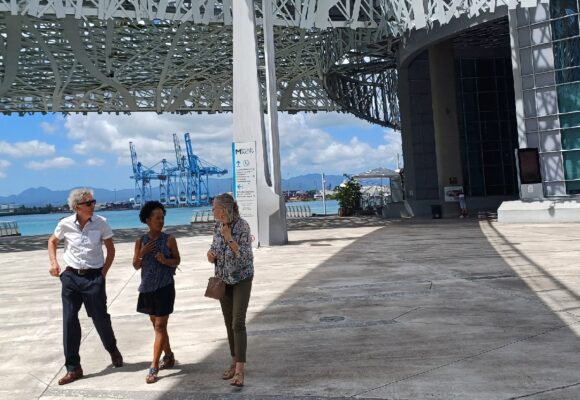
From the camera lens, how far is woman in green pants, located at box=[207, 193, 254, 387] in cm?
470

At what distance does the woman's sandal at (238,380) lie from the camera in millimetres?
4629

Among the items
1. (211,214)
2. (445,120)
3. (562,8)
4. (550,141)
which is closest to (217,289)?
(550,141)

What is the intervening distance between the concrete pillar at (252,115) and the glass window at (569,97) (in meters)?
13.3

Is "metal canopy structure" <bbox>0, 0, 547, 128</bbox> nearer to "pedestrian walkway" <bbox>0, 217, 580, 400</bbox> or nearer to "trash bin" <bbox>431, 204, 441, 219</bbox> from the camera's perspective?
"trash bin" <bbox>431, 204, 441, 219</bbox>

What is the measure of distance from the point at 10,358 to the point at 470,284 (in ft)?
21.6

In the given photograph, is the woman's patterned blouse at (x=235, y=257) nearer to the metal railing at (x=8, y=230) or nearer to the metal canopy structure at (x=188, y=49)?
the metal canopy structure at (x=188, y=49)

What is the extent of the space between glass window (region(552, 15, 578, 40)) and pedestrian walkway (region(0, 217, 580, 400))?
14899 mm

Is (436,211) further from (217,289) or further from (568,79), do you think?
(217,289)

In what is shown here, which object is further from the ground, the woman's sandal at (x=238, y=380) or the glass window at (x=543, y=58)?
the glass window at (x=543, y=58)

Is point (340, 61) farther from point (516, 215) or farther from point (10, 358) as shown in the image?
point (10, 358)

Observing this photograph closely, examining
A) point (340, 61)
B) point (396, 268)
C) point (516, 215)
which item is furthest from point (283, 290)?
point (340, 61)

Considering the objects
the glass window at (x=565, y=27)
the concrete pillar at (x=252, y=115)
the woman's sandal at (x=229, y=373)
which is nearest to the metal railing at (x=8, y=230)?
the concrete pillar at (x=252, y=115)

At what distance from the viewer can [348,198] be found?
4166 cm

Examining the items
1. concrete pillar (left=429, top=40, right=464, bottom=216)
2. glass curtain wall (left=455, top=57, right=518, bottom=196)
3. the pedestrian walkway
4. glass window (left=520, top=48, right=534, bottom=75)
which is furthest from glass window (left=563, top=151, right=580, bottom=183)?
the pedestrian walkway
